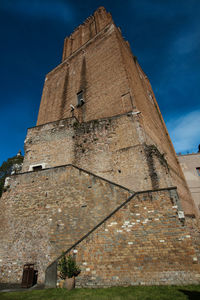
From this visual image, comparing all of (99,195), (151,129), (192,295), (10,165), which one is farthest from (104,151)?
(10,165)

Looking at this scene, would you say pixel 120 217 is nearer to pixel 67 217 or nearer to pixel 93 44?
pixel 67 217

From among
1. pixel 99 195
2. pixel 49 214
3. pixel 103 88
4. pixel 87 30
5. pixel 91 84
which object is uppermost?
pixel 87 30

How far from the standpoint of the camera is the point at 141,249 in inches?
223

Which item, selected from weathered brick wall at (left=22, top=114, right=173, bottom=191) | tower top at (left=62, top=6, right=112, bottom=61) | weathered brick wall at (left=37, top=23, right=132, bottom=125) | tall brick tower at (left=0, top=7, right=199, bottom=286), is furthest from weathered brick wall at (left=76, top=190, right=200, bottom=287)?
tower top at (left=62, top=6, right=112, bottom=61)

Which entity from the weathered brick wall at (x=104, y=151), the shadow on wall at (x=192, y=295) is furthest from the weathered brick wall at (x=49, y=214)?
the shadow on wall at (x=192, y=295)

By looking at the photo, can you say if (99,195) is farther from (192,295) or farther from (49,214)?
(192,295)

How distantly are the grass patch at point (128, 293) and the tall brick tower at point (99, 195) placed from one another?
388 millimetres

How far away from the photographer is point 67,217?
8.02 m

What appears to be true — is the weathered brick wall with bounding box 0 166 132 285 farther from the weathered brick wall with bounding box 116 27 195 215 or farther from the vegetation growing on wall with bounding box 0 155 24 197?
the vegetation growing on wall with bounding box 0 155 24 197

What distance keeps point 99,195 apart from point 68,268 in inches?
122

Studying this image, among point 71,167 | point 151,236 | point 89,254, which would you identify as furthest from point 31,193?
point 151,236

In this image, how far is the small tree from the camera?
18.8ft

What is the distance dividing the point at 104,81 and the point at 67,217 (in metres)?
10.6

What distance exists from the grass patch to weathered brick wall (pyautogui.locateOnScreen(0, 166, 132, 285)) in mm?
2317
